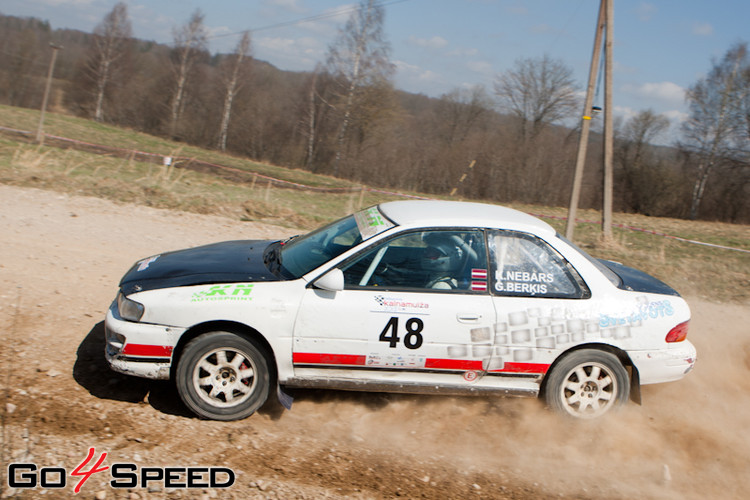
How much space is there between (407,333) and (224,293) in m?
1.39

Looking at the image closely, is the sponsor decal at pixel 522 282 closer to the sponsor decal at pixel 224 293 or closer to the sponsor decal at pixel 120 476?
the sponsor decal at pixel 224 293

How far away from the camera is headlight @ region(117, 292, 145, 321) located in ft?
14.6

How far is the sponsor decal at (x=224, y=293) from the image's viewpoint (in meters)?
4.41

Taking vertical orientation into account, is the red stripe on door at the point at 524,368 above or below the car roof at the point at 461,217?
below

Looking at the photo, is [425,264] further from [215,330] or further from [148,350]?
[148,350]

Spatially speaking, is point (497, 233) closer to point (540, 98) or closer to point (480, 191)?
point (480, 191)

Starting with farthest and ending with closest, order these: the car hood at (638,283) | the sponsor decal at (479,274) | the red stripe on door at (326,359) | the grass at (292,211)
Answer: the grass at (292,211)
the car hood at (638,283)
the sponsor decal at (479,274)
the red stripe on door at (326,359)

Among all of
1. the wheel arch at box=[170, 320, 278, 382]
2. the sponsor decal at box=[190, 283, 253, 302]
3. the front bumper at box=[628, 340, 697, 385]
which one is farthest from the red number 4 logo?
the front bumper at box=[628, 340, 697, 385]

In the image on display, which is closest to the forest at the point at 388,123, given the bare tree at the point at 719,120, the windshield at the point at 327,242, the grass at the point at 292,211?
the bare tree at the point at 719,120

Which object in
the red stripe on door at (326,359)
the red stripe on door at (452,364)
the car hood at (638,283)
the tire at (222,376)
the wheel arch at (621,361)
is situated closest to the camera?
the tire at (222,376)

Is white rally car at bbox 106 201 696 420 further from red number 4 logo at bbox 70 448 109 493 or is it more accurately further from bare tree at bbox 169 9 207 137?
bare tree at bbox 169 9 207 137

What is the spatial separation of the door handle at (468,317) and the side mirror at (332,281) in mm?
931

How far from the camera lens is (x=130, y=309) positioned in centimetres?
448

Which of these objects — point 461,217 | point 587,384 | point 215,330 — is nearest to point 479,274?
point 461,217
